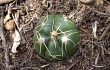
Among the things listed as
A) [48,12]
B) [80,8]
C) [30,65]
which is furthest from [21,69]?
[80,8]

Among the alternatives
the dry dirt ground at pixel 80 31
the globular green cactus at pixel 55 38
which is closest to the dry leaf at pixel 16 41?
the dry dirt ground at pixel 80 31

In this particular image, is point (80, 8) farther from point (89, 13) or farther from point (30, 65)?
point (30, 65)

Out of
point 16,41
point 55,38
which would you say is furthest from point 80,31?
point 16,41

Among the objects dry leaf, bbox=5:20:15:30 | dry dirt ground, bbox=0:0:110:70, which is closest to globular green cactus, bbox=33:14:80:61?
dry dirt ground, bbox=0:0:110:70

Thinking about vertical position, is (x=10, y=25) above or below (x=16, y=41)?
above

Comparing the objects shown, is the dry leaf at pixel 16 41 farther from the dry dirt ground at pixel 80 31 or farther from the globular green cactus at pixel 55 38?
the globular green cactus at pixel 55 38

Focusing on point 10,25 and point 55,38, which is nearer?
point 55,38

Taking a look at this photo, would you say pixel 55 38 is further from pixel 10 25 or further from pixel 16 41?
pixel 10 25
